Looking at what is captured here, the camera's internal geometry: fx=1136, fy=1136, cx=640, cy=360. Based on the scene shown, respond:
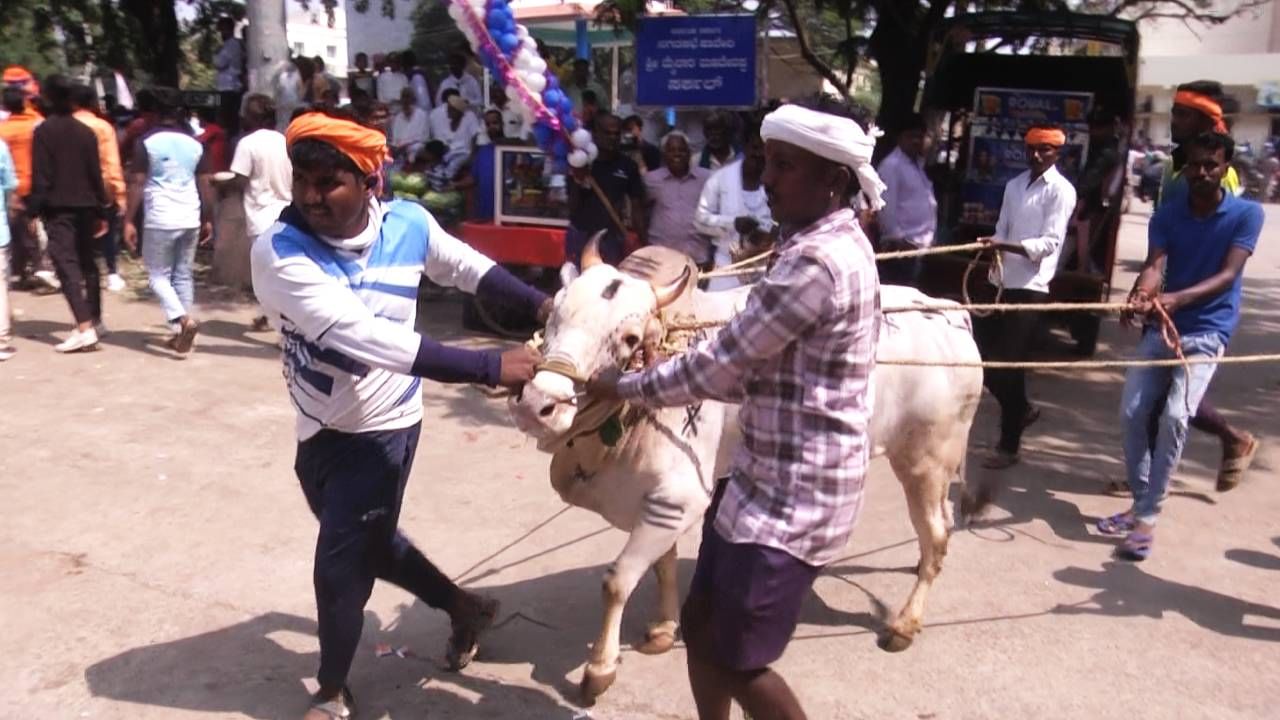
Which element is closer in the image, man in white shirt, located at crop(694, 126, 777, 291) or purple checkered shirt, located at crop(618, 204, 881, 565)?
purple checkered shirt, located at crop(618, 204, 881, 565)

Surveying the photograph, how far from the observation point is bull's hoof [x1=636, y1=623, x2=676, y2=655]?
431 cm

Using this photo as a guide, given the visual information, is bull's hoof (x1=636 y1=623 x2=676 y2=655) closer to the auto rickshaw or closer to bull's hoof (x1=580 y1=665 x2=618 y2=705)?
bull's hoof (x1=580 y1=665 x2=618 y2=705)

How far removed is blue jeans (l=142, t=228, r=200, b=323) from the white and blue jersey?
5.47 meters

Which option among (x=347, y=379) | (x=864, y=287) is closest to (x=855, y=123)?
(x=864, y=287)

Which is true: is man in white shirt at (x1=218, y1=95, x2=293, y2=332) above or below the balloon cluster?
below

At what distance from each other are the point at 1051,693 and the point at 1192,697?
1.61 ft

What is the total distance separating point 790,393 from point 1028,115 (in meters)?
9.07

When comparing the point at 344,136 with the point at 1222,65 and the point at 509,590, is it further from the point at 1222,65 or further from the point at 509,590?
the point at 1222,65

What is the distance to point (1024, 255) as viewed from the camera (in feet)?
21.4

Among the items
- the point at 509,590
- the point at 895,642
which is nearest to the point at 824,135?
the point at 895,642

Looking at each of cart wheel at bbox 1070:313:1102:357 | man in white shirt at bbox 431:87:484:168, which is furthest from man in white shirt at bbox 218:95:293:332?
cart wheel at bbox 1070:313:1102:357

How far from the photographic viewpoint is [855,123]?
2.66m

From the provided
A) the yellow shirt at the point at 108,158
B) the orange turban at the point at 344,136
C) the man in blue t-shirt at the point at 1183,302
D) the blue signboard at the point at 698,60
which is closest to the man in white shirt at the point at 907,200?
the blue signboard at the point at 698,60

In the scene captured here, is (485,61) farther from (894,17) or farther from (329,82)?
(894,17)
